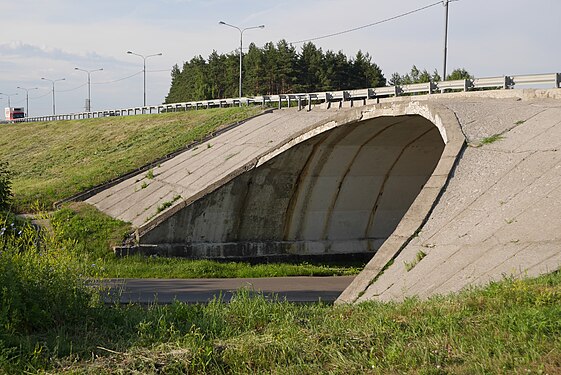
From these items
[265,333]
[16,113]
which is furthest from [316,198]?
[16,113]

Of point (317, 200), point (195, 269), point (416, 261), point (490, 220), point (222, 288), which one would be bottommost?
point (195, 269)

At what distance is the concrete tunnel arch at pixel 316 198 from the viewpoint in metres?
23.4

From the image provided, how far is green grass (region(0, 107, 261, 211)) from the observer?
33438 mm

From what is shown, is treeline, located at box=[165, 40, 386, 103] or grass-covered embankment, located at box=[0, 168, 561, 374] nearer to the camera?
grass-covered embankment, located at box=[0, 168, 561, 374]

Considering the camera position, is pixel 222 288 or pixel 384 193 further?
pixel 384 193

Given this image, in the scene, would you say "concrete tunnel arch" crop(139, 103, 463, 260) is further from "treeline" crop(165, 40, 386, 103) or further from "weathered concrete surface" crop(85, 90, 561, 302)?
"treeline" crop(165, 40, 386, 103)

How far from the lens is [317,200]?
25703 millimetres

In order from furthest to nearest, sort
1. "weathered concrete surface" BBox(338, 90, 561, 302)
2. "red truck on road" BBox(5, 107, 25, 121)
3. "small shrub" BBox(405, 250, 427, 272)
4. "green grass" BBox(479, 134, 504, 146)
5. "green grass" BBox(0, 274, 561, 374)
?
"red truck on road" BBox(5, 107, 25, 121)
"green grass" BBox(479, 134, 504, 146)
"small shrub" BBox(405, 250, 427, 272)
"weathered concrete surface" BBox(338, 90, 561, 302)
"green grass" BBox(0, 274, 561, 374)

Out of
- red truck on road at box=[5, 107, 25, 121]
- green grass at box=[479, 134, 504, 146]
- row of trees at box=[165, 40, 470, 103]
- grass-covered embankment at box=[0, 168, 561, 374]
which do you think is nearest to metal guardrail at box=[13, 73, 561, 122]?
green grass at box=[479, 134, 504, 146]

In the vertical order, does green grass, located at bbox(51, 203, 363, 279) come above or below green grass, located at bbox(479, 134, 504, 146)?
below

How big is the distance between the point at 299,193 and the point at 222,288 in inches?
282

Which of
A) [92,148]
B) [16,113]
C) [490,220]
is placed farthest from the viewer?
[16,113]

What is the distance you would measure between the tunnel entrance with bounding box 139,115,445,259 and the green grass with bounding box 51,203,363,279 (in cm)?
84

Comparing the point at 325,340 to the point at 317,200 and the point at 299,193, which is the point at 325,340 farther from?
the point at 317,200
